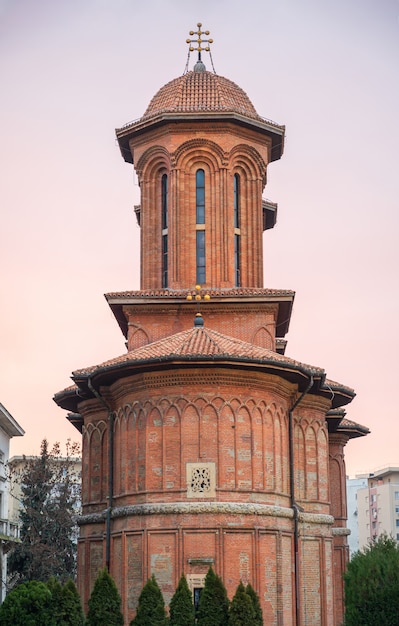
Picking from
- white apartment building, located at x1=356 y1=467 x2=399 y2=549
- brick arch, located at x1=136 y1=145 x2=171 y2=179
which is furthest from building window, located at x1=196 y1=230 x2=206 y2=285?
white apartment building, located at x1=356 y1=467 x2=399 y2=549

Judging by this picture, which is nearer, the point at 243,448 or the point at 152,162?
the point at 243,448

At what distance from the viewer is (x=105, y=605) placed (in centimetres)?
2406

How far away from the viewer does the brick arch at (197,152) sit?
→ 3303 cm

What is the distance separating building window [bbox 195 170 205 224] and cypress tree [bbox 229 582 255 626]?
42.9 feet

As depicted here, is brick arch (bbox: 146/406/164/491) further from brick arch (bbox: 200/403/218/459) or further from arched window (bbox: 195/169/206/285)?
arched window (bbox: 195/169/206/285)

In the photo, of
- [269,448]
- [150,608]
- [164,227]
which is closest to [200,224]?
[164,227]

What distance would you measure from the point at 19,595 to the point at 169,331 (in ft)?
33.7

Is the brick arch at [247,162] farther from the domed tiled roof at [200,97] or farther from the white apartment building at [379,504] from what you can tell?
the white apartment building at [379,504]

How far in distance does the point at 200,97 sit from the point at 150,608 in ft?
56.9

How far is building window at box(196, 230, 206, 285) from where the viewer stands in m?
32.3

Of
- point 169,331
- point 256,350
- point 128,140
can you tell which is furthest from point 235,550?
point 128,140

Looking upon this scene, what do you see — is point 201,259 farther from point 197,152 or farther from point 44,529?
point 44,529

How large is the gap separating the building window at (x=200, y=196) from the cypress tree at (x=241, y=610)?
42.9 feet

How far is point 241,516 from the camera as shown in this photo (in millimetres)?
26047
